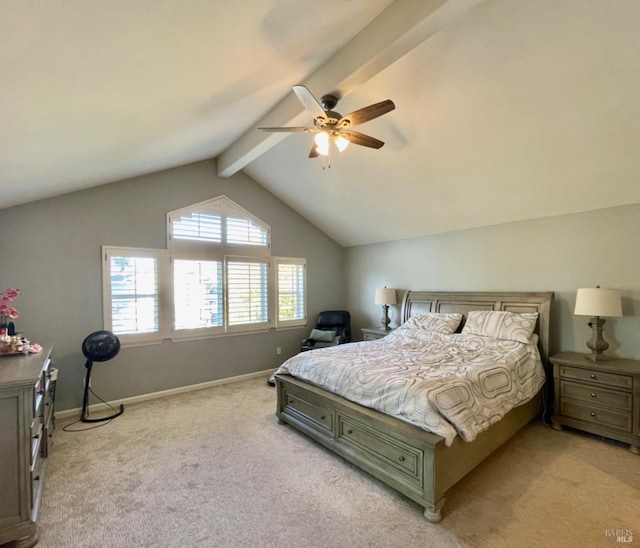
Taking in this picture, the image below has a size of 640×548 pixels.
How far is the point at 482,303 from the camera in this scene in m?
4.33

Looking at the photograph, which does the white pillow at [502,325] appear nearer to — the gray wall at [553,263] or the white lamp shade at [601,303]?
the gray wall at [553,263]

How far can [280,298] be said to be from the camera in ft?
18.5

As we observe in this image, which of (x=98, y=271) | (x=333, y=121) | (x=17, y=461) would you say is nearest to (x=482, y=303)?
(x=333, y=121)

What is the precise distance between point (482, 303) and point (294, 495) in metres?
3.29

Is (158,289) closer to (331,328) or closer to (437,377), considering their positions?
(331,328)

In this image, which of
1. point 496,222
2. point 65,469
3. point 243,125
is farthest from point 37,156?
point 496,222

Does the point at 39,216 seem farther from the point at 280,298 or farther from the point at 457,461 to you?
the point at 457,461

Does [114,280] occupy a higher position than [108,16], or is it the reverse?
[108,16]

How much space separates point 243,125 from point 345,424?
330 cm

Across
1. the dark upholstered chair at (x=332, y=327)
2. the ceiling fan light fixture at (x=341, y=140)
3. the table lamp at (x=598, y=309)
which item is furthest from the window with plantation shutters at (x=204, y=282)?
the table lamp at (x=598, y=309)

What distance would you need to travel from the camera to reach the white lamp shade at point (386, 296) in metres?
5.36

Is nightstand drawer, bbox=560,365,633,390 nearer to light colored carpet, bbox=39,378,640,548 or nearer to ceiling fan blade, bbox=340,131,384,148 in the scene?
light colored carpet, bbox=39,378,640,548

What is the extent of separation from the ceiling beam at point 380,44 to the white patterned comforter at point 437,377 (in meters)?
2.35

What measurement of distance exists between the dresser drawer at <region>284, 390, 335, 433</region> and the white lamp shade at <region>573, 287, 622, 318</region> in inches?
106
